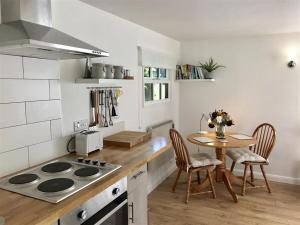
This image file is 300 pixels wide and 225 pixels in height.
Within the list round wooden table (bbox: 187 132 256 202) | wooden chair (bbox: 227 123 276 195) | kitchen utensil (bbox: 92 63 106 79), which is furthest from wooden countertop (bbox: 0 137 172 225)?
wooden chair (bbox: 227 123 276 195)

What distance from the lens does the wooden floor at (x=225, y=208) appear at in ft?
9.27

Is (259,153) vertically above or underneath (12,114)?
underneath

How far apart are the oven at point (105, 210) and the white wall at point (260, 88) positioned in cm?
288

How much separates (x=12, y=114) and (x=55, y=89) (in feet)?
1.29

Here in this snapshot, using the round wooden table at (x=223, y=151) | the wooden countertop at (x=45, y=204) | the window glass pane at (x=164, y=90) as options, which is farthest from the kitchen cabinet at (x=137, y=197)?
the window glass pane at (x=164, y=90)

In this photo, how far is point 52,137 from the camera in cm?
196

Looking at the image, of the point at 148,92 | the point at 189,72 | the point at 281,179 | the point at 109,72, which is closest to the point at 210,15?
the point at 109,72

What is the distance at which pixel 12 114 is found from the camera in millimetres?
1647

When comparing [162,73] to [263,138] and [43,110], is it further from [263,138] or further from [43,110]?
[43,110]

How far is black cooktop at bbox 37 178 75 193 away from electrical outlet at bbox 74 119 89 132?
71 cm

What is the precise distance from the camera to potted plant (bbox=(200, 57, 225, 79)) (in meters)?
4.13

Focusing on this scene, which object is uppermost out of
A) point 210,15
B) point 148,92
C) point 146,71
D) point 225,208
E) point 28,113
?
point 210,15

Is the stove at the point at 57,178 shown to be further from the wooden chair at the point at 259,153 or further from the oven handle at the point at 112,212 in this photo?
the wooden chair at the point at 259,153

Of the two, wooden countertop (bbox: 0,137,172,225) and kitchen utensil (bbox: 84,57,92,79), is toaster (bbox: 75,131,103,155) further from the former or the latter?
kitchen utensil (bbox: 84,57,92,79)
